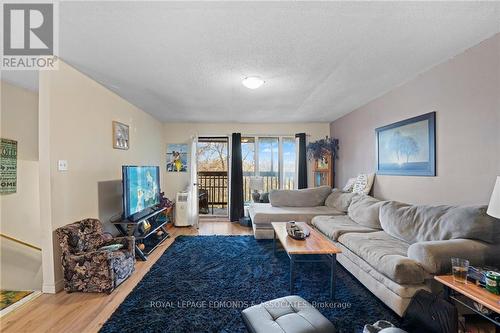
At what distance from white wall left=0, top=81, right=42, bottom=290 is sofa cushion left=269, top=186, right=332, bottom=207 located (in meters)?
3.77

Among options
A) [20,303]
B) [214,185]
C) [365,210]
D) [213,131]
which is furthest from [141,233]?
[214,185]

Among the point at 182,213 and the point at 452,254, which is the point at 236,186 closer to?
the point at 182,213

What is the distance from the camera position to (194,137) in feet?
18.2

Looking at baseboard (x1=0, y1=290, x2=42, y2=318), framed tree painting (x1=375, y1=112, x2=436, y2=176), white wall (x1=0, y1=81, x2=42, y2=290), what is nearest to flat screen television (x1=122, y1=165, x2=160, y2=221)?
baseboard (x1=0, y1=290, x2=42, y2=318)

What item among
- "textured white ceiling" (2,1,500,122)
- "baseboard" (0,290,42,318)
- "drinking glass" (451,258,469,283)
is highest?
"textured white ceiling" (2,1,500,122)

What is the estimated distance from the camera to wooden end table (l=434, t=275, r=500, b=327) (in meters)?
1.38

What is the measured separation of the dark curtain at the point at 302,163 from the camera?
5703mm

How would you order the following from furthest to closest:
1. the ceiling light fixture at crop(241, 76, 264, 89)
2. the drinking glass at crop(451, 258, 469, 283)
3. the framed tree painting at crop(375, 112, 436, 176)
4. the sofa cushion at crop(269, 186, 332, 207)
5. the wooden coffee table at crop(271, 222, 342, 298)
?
1. the sofa cushion at crop(269, 186, 332, 207)
2. the ceiling light fixture at crop(241, 76, 264, 89)
3. the framed tree painting at crop(375, 112, 436, 176)
4. the wooden coffee table at crop(271, 222, 342, 298)
5. the drinking glass at crop(451, 258, 469, 283)

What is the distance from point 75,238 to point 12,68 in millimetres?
1995

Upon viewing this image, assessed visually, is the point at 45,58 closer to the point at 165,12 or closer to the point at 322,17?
the point at 165,12

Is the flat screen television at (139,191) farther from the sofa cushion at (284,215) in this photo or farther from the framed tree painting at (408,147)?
the framed tree painting at (408,147)

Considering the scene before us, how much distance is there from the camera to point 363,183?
3.97m

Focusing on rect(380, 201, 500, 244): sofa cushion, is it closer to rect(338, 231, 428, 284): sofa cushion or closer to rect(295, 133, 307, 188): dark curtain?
rect(338, 231, 428, 284): sofa cushion

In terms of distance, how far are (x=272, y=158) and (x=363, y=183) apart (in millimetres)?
2428
